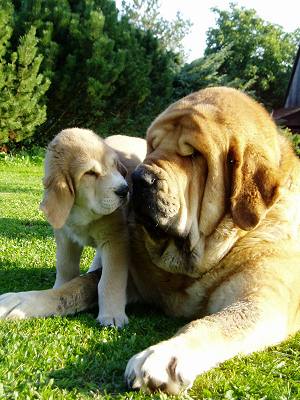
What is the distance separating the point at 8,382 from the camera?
73.4 inches

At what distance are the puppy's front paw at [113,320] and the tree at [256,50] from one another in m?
37.6

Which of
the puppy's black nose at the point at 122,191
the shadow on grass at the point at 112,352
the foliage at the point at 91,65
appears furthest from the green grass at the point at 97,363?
the foliage at the point at 91,65

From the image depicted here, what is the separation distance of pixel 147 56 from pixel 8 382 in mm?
17980

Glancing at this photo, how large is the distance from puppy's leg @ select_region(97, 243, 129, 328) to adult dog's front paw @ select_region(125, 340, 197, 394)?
2.49ft

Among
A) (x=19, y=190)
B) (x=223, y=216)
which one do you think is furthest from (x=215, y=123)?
(x=19, y=190)

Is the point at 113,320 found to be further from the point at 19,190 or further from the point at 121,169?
the point at 19,190

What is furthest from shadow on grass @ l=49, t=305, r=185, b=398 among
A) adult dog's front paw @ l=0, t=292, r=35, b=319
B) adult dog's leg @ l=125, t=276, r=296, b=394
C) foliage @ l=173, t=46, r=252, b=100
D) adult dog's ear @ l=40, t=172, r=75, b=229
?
foliage @ l=173, t=46, r=252, b=100

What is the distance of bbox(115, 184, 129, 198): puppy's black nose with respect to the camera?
10.1 feet

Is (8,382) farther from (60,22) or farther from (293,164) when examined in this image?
(60,22)

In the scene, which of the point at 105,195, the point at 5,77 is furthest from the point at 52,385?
the point at 5,77

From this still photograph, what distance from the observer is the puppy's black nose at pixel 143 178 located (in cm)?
253

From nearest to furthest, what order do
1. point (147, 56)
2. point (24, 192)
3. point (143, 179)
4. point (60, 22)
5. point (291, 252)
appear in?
1. point (143, 179)
2. point (291, 252)
3. point (24, 192)
4. point (60, 22)
5. point (147, 56)

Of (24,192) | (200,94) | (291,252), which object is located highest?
(200,94)

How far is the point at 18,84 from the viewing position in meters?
14.1
